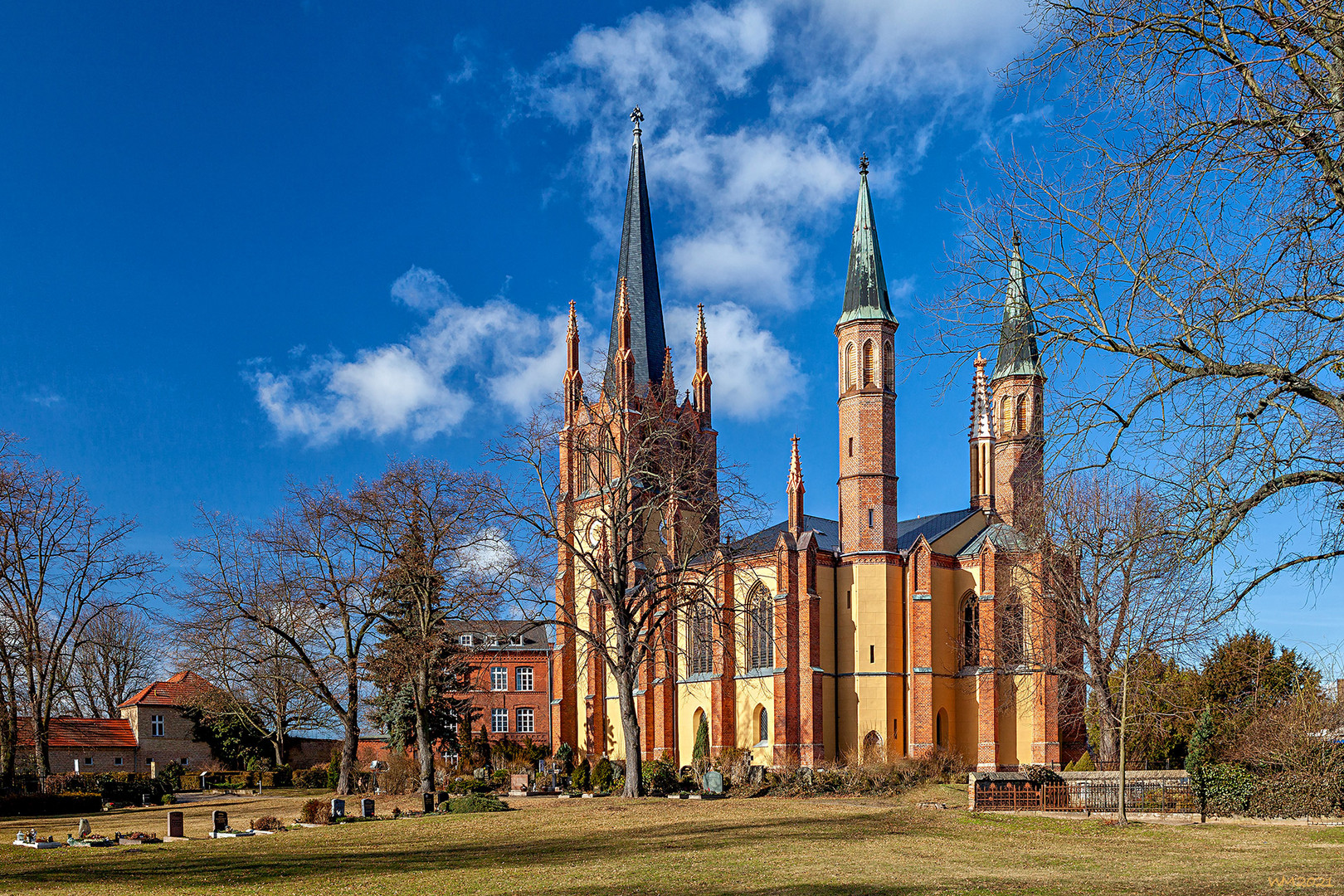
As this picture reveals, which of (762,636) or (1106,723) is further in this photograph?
(762,636)

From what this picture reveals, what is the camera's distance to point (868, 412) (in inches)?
1742

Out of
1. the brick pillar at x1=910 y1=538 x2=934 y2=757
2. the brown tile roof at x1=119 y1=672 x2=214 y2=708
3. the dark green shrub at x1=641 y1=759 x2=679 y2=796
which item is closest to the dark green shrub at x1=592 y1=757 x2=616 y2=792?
the dark green shrub at x1=641 y1=759 x2=679 y2=796

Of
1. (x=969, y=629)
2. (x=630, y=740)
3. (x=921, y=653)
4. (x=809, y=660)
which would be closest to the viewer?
(x=630, y=740)

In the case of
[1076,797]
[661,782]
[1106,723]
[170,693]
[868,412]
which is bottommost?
[661,782]

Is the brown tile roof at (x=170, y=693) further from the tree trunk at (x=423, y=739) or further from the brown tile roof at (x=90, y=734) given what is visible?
the tree trunk at (x=423, y=739)

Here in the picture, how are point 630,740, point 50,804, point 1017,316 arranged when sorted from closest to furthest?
1. point 1017,316
2. point 630,740
3. point 50,804

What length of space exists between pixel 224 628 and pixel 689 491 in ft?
60.2

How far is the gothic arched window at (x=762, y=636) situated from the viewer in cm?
4522

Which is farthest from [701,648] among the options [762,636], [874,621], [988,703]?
[988,703]

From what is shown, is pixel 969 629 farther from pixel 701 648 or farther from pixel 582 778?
pixel 582 778

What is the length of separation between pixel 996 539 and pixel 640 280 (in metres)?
21.8

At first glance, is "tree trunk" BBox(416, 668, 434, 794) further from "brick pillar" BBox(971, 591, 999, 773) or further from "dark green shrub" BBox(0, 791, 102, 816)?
"brick pillar" BBox(971, 591, 999, 773)

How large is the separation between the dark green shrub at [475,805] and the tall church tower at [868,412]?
63.0 feet

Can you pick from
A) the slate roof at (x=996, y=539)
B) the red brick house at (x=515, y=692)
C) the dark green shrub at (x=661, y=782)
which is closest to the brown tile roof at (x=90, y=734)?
the red brick house at (x=515, y=692)
